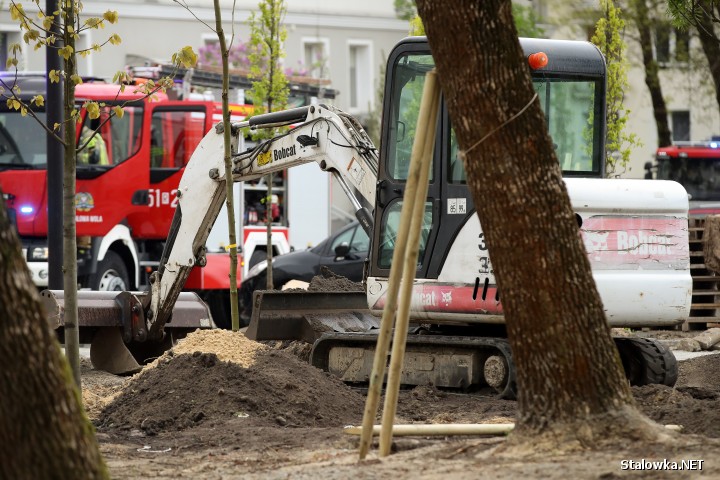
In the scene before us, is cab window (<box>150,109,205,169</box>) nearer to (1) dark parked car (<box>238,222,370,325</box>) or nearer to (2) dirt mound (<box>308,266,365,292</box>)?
(1) dark parked car (<box>238,222,370,325</box>)

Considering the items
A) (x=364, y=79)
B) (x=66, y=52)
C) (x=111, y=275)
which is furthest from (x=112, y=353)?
(x=364, y=79)

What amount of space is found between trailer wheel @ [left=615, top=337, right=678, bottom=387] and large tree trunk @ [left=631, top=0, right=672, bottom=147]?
60.4ft

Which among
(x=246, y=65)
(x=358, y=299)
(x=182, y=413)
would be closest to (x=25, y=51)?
(x=246, y=65)

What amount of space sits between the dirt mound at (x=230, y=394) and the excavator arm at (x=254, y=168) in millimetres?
1695

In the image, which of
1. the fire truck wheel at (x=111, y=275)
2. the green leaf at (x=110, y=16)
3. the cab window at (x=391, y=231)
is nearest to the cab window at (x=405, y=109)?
the cab window at (x=391, y=231)

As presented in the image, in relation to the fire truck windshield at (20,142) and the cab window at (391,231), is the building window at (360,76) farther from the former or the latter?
the cab window at (391,231)

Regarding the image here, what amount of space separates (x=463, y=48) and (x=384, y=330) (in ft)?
4.86

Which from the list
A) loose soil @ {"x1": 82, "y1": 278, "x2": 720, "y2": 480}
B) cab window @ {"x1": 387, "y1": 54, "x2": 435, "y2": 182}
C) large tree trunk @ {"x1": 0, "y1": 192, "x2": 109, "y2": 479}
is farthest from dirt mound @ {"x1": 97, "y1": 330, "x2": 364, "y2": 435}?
large tree trunk @ {"x1": 0, "y1": 192, "x2": 109, "y2": 479}

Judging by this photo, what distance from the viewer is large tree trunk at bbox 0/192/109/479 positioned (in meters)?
5.08

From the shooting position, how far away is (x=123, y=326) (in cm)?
1406

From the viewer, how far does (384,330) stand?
7051 millimetres

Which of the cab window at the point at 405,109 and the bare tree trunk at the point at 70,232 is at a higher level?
the cab window at the point at 405,109

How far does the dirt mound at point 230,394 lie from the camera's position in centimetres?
1012

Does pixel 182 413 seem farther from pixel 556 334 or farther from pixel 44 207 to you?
Answer: pixel 44 207
